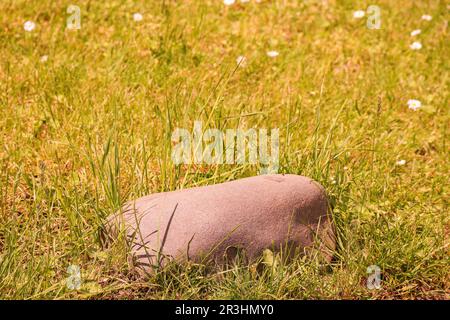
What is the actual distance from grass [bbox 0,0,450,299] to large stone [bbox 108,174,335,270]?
3.4 inches

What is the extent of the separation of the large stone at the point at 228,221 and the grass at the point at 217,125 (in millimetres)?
87

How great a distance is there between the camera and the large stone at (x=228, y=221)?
3.20 meters

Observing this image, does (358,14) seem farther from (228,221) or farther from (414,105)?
(228,221)

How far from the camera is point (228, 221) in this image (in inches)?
127

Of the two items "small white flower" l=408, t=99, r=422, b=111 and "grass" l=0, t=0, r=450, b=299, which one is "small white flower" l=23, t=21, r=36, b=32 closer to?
"grass" l=0, t=0, r=450, b=299

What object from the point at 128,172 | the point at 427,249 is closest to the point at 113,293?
the point at 128,172

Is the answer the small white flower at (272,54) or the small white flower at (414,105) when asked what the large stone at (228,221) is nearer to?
the small white flower at (414,105)

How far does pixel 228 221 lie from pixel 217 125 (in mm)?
843

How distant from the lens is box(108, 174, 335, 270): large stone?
126 inches

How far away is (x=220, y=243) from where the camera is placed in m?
3.19

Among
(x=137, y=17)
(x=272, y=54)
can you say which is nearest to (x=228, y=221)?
(x=272, y=54)

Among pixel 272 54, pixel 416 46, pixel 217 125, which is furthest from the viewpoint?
pixel 416 46

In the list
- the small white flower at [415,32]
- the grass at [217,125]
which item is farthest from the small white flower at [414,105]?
the small white flower at [415,32]

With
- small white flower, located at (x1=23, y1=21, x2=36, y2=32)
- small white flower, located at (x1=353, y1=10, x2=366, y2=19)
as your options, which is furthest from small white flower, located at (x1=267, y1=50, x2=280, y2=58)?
small white flower, located at (x1=23, y1=21, x2=36, y2=32)
